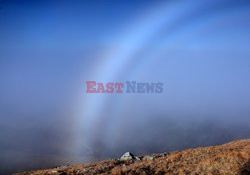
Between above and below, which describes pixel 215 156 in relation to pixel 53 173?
above

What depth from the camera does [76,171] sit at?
85.4 ft

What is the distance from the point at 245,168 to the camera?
21125mm

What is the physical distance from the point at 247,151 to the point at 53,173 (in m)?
17.7

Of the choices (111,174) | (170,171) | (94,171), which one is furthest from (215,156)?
(94,171)

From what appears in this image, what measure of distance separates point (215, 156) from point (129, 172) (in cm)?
788

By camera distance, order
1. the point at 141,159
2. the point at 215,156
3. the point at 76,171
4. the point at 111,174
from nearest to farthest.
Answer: the point at 111,174, the point at 215,156, the point at 76,171, the point at 141,159

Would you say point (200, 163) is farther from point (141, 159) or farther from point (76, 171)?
point (76, 171)

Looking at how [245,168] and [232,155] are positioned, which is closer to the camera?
[245,168]

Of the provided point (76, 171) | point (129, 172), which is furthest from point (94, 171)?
point (129, 172)

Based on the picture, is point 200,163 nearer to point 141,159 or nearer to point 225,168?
point 225,168

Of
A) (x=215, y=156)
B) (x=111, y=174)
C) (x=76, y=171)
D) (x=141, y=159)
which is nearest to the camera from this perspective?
(x=111, y=174)

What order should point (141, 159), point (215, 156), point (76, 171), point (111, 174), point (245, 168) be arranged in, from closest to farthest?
1. point (245, 168)
2. point (111, 174)
3. point (215, 156)
4. point (76, 171)
5. point (141, 159)

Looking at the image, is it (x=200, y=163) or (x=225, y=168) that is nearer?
(x=225, y=168)

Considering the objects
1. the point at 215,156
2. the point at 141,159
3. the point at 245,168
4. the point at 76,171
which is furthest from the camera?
the point at 141,159
